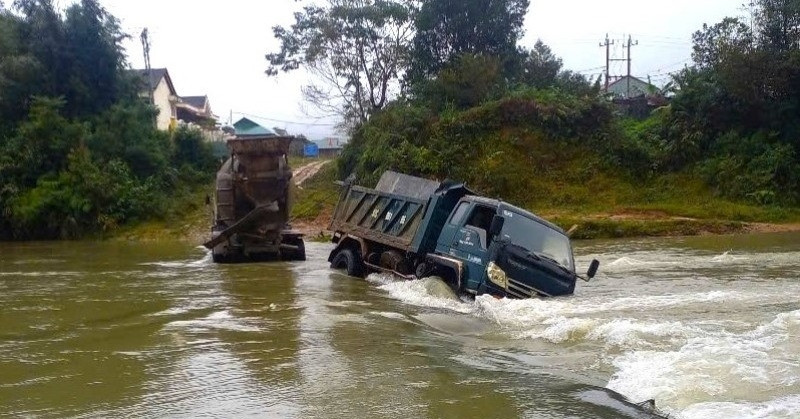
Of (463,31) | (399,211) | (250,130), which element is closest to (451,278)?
(399,211)

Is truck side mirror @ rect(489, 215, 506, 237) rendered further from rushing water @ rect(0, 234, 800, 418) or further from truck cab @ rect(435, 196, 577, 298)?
rushing water @ rect(0, 234, 800, 418)

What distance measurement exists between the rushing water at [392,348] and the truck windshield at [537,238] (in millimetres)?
825

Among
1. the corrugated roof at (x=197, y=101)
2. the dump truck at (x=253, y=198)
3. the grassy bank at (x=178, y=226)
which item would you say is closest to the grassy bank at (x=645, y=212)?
the grassy bank at (x=178, y=226)

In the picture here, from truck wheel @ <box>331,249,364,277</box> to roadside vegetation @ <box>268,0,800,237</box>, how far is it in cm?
1245

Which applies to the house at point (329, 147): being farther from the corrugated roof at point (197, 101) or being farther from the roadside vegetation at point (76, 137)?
the roadside vegetation at point (76, 137)

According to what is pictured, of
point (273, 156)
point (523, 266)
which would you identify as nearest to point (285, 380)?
point (523, 266)

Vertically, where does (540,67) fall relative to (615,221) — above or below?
above

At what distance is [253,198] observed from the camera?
57.1 ft

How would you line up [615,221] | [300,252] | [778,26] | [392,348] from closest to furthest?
1. [392,348]
2. [300,252]
3. [615,221]
4. [778,26]

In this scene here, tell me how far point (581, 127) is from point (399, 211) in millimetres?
21474

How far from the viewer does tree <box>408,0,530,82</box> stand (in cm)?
3694

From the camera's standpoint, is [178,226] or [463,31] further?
[463,31]

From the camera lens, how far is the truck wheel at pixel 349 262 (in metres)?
15.4

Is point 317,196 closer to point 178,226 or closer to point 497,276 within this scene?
point 178,226
